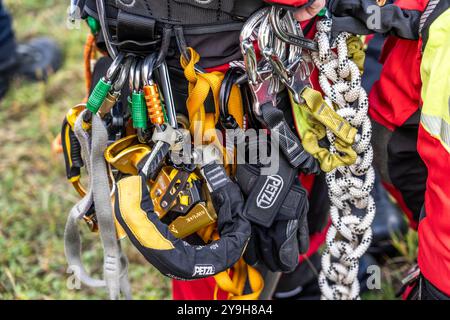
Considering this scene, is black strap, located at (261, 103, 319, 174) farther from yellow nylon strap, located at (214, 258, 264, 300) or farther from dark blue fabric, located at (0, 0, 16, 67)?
dark blue fabric, located at (0, 0, 16, 67)

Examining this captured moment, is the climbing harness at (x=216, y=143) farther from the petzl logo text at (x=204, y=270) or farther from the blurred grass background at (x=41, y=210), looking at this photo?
the blurred grass background at (x=41, y=210)

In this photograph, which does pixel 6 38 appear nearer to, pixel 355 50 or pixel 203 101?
pixel 203 101

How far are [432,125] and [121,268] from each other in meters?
0.82

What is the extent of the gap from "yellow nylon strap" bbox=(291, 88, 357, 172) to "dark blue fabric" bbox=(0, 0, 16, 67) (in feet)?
7.29

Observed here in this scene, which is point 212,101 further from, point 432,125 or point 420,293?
point 420,293

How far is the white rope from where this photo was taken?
132 centimetres

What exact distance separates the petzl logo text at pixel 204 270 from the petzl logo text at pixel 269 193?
17 cm

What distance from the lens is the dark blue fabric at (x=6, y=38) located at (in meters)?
3.09

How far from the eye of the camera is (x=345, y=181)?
1.41 meters

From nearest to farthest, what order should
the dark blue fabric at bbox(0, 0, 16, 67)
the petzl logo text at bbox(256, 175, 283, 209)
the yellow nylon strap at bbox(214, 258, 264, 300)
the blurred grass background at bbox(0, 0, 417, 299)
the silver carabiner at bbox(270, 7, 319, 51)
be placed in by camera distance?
1. the silver carabiner at bbox(270, 7, 319, 51)
2. the petzl logo text at bbox(256, 175, 283, 209)
3. the yellow nylon strap at bbox(214, 258, 264, 300)
4. the blurred grass background at bbox(0, 0, 417, 299)
5. the dark blue fabric at bbox(0, 0, 16, 67)

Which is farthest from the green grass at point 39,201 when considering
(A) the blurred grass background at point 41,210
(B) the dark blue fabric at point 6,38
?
(B) the dark blue fabric at point 6,38

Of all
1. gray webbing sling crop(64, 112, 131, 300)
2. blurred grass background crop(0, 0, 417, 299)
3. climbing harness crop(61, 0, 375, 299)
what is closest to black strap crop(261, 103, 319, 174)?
climbing harness crop(61, 0, 375, 299)

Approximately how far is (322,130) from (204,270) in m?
0.41

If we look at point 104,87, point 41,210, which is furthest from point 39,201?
point 104,87
